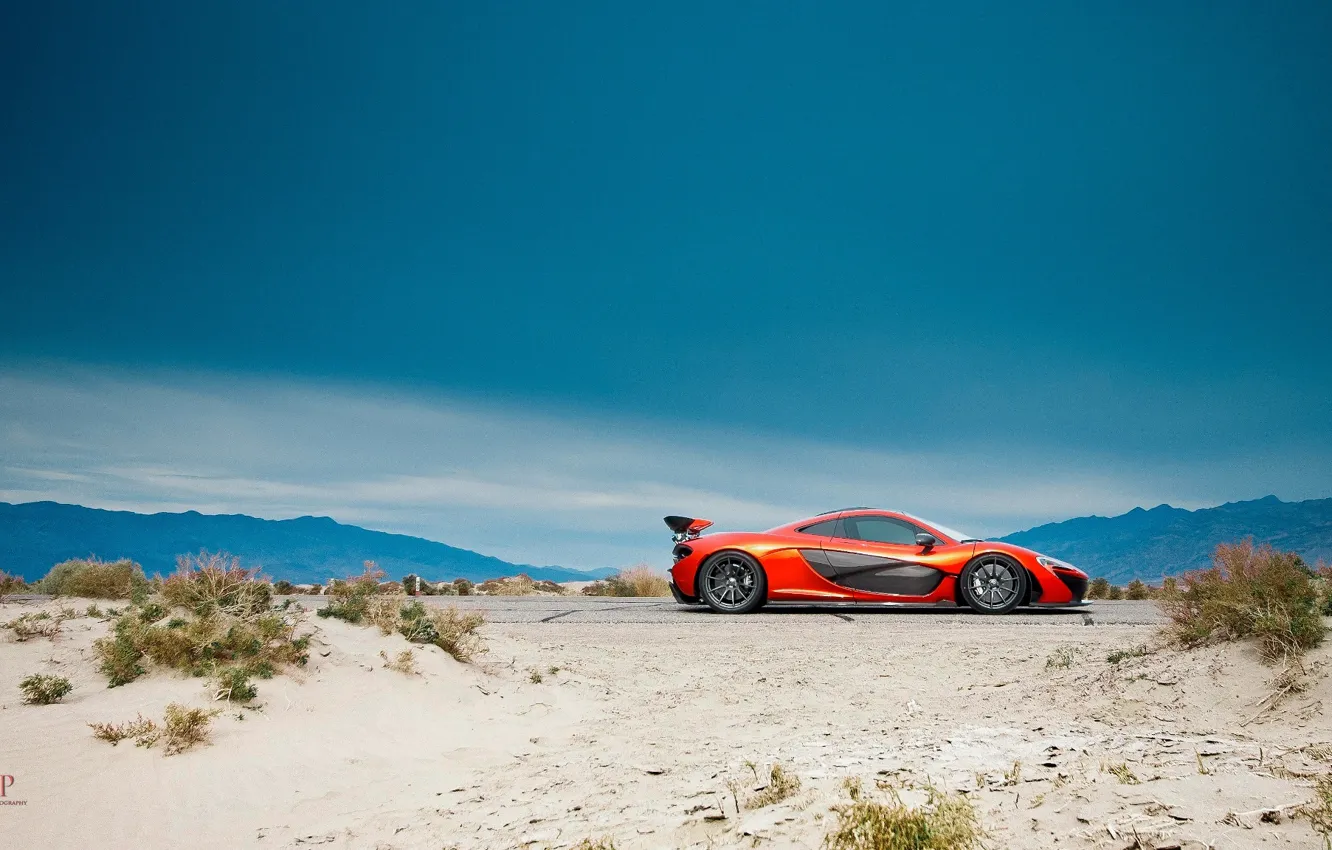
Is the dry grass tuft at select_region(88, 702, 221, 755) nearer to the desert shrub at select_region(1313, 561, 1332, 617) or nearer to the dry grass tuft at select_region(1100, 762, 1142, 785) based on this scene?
the dry grass tuft at select_region(1100, 762, 1142, 785)

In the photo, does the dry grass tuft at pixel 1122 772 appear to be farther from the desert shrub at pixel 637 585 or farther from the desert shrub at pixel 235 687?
the desert shrub at pixel 637 585

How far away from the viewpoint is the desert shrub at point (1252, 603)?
5.70 meters

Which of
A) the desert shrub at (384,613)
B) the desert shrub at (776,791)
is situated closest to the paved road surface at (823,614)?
the desert shrub at (384,613)

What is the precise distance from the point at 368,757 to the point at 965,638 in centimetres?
680

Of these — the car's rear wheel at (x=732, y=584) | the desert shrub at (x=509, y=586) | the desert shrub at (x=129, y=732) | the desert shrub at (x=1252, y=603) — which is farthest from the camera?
the desert shrub at (x=509, y=586)

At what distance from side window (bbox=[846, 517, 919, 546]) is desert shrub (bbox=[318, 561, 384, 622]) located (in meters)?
7.19

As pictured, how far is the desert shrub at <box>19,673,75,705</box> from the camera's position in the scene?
20.0ft

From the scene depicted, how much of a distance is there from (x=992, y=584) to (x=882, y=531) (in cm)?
187

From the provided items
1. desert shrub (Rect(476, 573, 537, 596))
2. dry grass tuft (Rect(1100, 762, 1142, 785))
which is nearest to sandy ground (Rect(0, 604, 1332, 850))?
dry grass tuft (Rect(1100, 762, 1142, 785))

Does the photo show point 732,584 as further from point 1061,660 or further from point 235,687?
point 235,687

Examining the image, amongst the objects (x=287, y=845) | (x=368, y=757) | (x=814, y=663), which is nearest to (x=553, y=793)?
(x=287, y=845)

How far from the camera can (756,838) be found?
3193 mm

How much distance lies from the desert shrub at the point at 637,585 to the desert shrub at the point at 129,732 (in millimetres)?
17007

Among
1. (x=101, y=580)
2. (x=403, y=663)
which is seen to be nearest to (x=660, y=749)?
(x=403, y=663)
